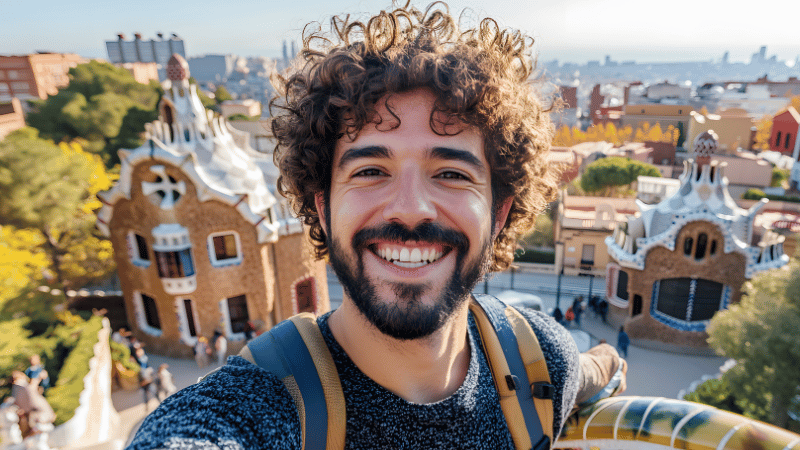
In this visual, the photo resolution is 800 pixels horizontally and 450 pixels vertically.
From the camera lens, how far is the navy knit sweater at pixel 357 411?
1.83 meters

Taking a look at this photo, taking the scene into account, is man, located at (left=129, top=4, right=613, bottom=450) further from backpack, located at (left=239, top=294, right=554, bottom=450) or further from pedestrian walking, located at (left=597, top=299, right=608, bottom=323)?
pedestrian walking, located at (left=597, top=299, right=608, bottom=323)

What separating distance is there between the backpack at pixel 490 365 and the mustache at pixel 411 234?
0.54 m

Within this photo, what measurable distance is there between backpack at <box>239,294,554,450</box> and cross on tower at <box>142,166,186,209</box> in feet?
46.5

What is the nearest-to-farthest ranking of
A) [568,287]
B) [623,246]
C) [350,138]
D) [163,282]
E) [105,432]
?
[350,138] < [105,432] < [163,282] < [623,246] < [568,287]

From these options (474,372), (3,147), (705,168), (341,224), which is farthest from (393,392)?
(3,147)

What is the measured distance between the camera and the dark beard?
7.80 ft

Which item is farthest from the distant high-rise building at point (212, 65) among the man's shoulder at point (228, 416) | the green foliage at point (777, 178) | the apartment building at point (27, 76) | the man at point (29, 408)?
the man's shoulder at point (228, 416)

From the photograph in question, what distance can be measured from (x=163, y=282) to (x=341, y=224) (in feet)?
52.1

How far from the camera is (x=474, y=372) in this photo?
276cm

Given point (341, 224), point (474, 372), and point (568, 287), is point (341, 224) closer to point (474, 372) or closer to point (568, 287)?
point (474, 372)

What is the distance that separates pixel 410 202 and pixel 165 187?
14979mm

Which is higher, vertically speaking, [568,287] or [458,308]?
[458,308]

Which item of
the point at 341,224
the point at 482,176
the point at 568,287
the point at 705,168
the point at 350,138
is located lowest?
the point at 568,287

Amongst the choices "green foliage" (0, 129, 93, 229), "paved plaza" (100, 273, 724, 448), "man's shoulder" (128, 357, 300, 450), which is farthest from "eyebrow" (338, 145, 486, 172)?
"green foliage" (0, 129, 93, 229)
